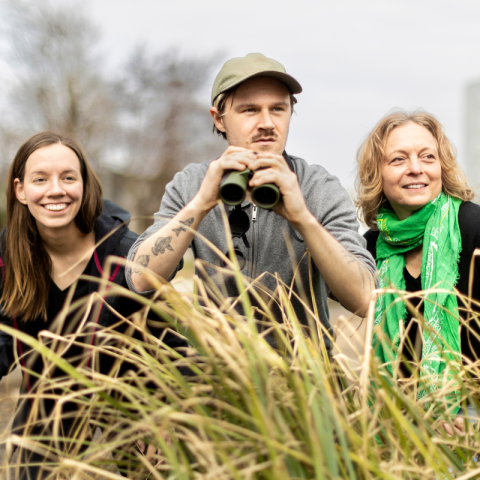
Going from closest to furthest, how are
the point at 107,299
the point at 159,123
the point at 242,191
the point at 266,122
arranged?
the point at 242,191 < the point at 266,122 < the point at 107,299 < the point at 159,123

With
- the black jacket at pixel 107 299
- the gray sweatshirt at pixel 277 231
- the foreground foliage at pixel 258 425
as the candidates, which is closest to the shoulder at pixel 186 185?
the gray sweatshirt at pixel 277 231

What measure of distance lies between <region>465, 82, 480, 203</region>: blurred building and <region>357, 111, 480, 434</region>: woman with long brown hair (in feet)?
86.1

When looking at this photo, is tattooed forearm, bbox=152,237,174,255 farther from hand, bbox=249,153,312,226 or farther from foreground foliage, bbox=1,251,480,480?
foreground foliage, bbox=1,251,480,480

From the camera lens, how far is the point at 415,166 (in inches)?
91.0

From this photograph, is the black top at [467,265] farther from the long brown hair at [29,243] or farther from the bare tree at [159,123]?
the bare tree at [159,123]

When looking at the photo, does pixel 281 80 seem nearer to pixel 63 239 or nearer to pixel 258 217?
pixel 258 217

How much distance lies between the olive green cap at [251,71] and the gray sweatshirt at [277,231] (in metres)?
0.34

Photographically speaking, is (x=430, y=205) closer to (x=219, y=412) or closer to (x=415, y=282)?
(x=415, y=282)

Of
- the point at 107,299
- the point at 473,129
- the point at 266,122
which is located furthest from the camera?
the point at 473,129

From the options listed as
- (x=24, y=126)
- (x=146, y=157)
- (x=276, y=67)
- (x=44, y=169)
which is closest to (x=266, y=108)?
(x=276, y=67)

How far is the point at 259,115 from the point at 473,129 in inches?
1239

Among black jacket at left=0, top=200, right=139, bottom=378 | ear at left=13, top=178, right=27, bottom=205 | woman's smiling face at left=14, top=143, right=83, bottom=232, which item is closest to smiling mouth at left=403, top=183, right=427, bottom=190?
black jacket at left=0, top=200, right=139, bottom=378

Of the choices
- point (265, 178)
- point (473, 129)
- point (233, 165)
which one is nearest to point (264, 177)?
point (265, 178)

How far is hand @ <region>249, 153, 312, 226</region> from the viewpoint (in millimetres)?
1617
